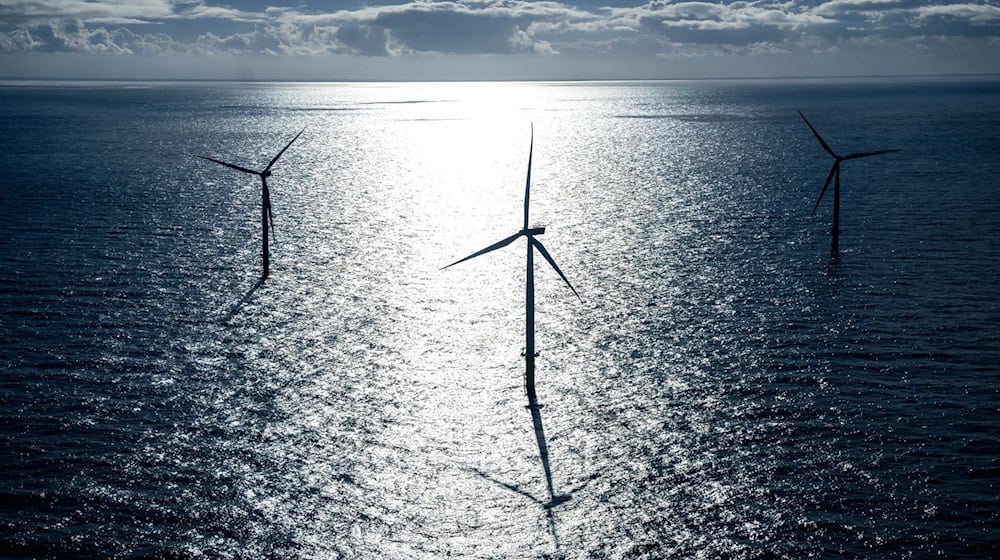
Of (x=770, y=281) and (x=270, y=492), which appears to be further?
(x=770, y=281)

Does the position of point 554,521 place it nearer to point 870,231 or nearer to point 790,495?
point 790,495

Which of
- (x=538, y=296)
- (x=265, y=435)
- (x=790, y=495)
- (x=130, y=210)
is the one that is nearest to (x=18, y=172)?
(x=130, y=210)

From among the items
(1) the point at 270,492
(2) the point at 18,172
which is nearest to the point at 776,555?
(1) the point at 270,492

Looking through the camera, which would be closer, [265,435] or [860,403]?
[265,435]

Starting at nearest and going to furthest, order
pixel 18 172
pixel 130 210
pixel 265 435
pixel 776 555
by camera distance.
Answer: pixel 776 555
pixel 265 435
pixel 130 210
pixel 18 172

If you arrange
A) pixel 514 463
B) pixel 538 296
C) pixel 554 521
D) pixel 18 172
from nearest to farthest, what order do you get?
pixel 554 521 → pixel 514 463 → pixel 538 296 → pixel 18 172

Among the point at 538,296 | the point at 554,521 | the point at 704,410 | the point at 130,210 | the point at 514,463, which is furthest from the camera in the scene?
the point at 130,210

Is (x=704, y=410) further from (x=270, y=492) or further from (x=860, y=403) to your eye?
(x=270, y=492)
